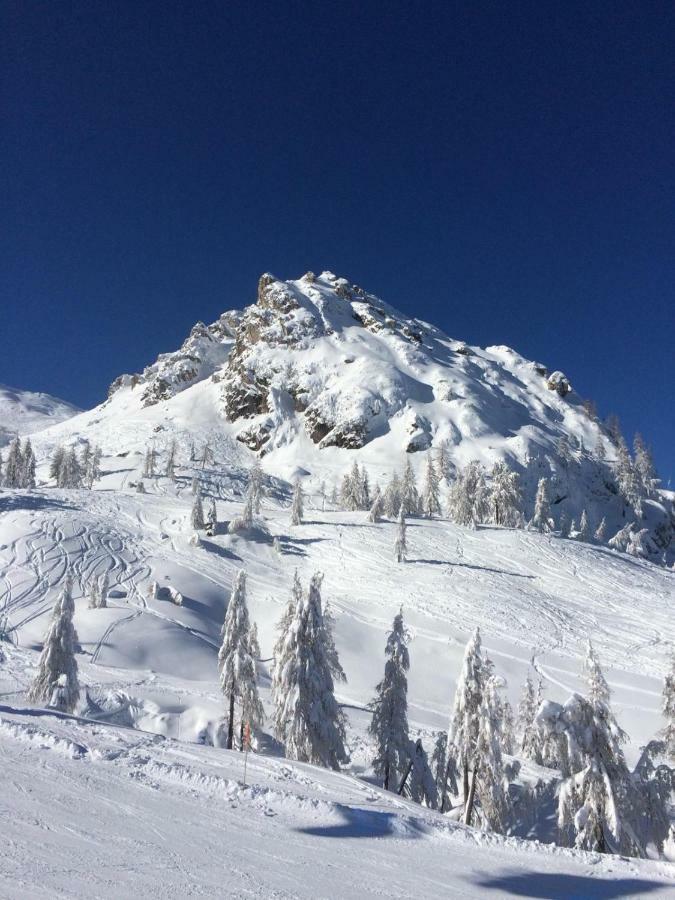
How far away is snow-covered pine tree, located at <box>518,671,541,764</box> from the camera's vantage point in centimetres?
2869

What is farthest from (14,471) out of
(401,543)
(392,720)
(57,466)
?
(392,720)

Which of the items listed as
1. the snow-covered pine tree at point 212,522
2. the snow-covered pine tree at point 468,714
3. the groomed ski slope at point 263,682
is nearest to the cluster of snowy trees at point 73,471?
the groomed ski slope at point 263,682

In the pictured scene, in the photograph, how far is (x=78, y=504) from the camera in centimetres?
7050

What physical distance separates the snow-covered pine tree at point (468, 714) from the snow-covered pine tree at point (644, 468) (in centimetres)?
12141

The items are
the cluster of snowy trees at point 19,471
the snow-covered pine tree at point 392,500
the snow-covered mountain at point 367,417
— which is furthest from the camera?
the snow-covered mountain at point 367,417

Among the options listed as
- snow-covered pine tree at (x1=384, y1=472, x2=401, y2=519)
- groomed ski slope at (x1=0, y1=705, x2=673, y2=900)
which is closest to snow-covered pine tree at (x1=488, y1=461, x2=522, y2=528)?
snow-covered pine tree at (x1=384, y1=472, x2=401, y2=519)

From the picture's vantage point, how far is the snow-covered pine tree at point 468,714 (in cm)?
2011

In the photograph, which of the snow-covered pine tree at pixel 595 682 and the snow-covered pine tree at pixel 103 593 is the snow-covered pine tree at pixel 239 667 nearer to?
the snow-covered pine tree at pixel 595 682

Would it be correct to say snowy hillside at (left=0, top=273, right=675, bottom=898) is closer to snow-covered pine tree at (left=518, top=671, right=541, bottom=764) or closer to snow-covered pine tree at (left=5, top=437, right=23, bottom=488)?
snow-covered pine tree at (left=518, top=671, right=541, bottom=764)

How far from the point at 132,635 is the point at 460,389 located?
13121cm

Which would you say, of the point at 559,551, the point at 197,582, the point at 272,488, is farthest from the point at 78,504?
the point at 559,551

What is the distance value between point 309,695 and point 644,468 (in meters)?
134

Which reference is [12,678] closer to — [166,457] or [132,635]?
[132,635]

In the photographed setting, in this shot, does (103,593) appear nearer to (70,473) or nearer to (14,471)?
(70,473)
